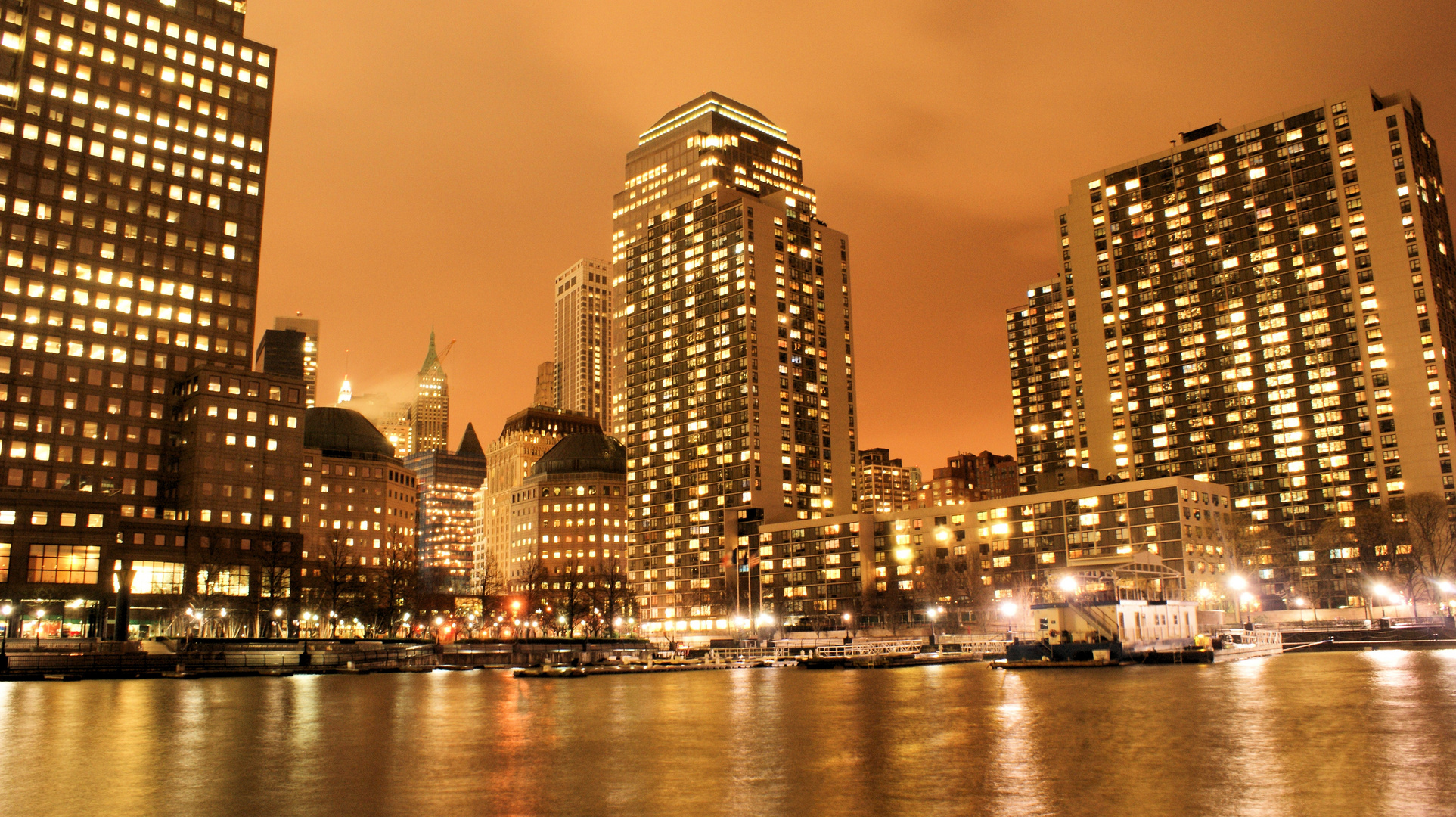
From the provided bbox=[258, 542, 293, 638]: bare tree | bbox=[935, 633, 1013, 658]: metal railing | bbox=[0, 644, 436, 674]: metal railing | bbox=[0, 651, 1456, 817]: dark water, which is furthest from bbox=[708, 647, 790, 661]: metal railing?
bbox=[258, 542, 293, 638]: bare tree

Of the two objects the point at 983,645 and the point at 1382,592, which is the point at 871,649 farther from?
the point at 1382,592

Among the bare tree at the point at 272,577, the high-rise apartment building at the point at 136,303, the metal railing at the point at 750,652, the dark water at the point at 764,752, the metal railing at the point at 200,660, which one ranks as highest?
the high-rise apartment building at the point at 136,303

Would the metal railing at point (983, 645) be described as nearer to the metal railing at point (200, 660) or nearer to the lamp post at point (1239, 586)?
the lamp post at point (1239, 586)

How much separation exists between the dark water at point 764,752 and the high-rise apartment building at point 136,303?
4433 inches

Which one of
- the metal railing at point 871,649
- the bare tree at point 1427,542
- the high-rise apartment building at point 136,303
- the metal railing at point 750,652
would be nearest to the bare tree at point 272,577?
the high-rise apartment building at point 136,303

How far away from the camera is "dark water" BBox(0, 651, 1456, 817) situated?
28.3 m

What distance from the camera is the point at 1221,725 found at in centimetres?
4512

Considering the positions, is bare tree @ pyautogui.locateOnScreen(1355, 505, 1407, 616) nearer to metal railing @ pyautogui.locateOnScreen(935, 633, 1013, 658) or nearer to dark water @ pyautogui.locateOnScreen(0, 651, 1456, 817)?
metal railing @ pyautogui.locateOnScreen(935, 633, 1013, 658)

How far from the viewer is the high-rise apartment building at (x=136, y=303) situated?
170 meters

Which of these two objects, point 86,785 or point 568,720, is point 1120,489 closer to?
point 568,720

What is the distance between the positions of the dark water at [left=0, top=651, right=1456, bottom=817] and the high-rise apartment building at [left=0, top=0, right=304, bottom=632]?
113 m

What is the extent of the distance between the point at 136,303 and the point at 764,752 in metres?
180

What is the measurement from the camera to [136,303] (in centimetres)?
18188

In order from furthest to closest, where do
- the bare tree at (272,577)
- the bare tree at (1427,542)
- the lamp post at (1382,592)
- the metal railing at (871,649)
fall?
the lamp post at (1382,592), the bare tree at (1427,542), the bare tree at (272,577), the metal railing at (871,649)
